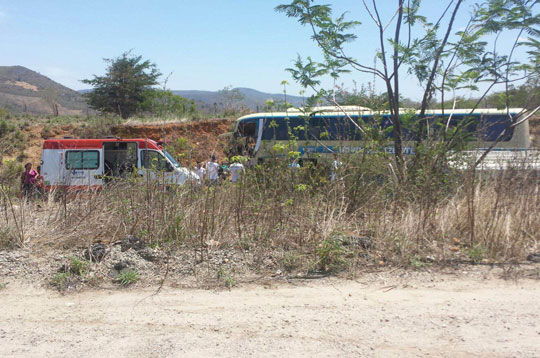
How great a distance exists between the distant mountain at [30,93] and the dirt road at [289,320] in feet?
249

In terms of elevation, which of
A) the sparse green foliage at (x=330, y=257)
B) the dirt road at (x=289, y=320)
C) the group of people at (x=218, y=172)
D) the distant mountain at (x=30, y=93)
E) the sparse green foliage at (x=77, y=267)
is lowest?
the dirt road at (x=289, y=320)

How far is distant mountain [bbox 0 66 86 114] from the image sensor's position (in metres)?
88.8

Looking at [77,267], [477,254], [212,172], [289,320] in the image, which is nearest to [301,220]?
[212,172]

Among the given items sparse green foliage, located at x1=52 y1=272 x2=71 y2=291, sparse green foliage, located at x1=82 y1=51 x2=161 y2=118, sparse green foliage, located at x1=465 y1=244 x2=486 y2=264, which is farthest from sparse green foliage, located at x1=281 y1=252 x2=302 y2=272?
sparse green foliage, located at x1=82 y1=51 x2=161 y2=118

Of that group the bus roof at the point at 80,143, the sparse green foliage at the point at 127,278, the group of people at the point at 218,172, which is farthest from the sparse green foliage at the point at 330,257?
the bus roof at the point at 80,143

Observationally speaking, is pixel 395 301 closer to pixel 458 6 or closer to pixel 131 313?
pixel 131 313

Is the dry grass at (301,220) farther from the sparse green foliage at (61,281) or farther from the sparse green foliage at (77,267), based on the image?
the sparse green foliage at (61,281)

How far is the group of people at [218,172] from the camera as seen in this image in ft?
19.4

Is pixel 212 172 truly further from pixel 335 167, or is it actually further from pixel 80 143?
pixel 80 143

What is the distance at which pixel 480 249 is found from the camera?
5.21m

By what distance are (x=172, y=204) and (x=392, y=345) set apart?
11.0 feet

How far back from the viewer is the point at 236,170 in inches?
245

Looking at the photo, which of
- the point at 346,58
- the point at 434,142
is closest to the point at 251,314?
the point at 434,142

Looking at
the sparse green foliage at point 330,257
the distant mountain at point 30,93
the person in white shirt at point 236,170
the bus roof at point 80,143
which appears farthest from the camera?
the distant mountain at point 30,93
